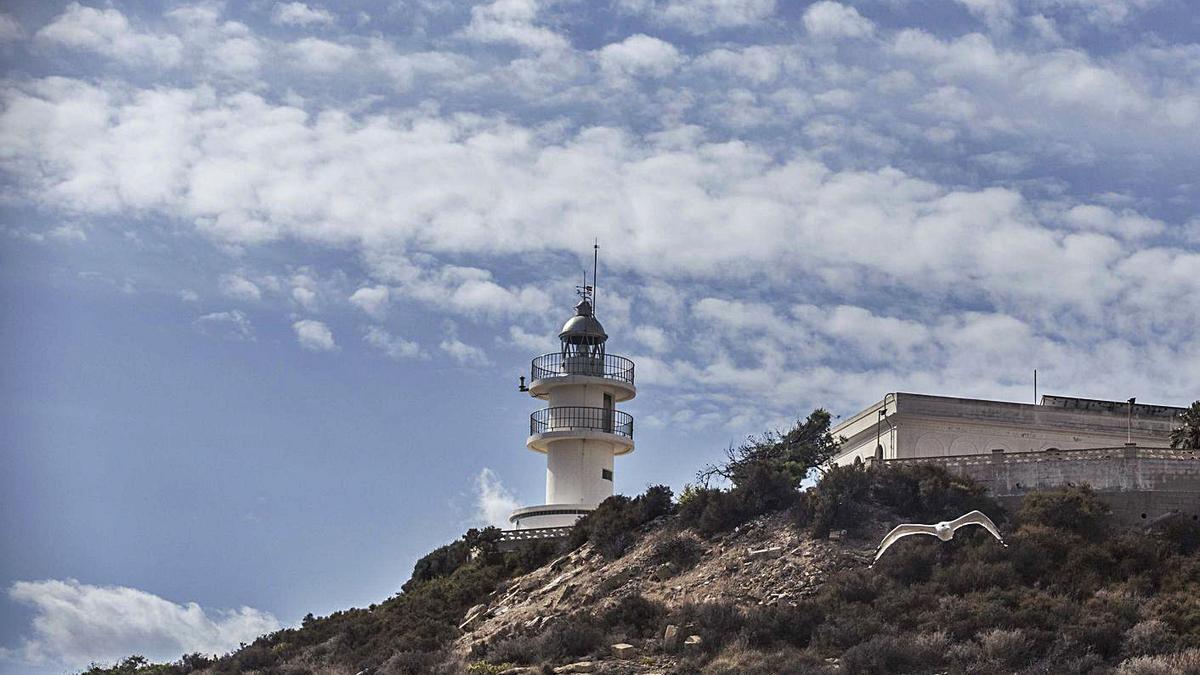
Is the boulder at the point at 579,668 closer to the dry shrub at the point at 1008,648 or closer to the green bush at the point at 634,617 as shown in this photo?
the green bush at the point at 634,617

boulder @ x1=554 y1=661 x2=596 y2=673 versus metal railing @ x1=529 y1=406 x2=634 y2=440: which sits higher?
metal railing @ x1=529 y1=406 x2=634 y2=440

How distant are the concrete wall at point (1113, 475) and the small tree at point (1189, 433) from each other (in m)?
2.84

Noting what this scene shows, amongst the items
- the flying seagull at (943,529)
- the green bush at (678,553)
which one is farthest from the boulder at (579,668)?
the flying seagull at (943,529)

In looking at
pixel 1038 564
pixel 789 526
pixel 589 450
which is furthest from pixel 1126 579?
pixel 589 450

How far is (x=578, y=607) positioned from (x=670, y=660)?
4157 mm

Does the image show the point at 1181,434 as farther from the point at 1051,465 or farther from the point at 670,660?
the point at 670,660

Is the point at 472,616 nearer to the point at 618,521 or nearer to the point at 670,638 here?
the point at 618,521

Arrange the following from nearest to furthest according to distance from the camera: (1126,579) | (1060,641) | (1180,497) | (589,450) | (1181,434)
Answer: (1060,641) → (1126,579) → (1180,497) → (1181,434) → (589,450)

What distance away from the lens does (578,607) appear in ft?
138

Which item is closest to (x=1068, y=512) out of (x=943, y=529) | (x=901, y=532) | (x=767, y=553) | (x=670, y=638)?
(x=943, y=529)

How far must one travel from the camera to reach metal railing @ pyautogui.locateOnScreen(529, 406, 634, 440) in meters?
51.4

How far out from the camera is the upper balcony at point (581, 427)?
168 feet

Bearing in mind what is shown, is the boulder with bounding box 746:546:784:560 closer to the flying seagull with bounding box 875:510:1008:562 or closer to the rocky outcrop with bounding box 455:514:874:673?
the rocky outcrop with bounding box 455:514:874:673

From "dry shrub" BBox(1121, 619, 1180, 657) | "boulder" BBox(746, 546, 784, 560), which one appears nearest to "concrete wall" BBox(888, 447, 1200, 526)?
"boulder" BBox(746, 546, 784, 560)
